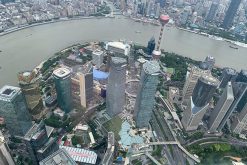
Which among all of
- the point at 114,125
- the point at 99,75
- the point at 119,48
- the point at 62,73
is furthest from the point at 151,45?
the point at 62,73

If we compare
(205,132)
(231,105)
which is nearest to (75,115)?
(205,132)

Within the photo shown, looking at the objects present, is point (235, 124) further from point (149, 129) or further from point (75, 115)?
point (75, 115)

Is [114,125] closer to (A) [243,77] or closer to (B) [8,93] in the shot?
(B) [8,93]

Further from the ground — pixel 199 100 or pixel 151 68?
pixel 151 68

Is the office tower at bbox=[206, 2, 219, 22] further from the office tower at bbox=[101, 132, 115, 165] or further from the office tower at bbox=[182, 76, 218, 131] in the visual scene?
the office tower at bbox=[101, 132, 115, 165]

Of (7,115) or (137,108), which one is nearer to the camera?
(7,115)
